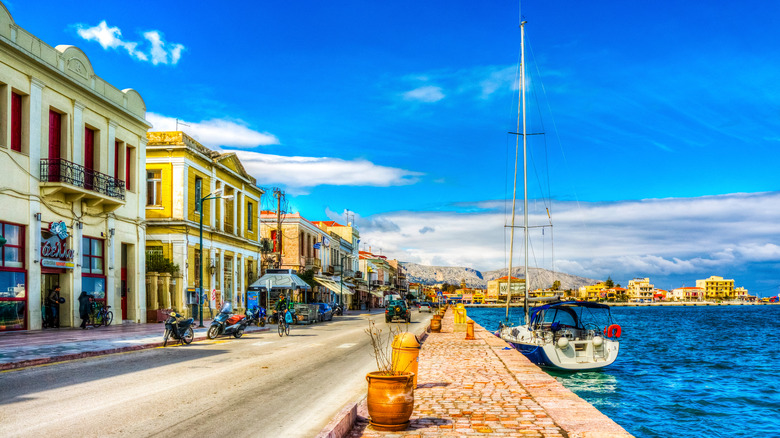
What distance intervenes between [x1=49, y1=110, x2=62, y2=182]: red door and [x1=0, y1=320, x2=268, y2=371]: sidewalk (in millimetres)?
6018

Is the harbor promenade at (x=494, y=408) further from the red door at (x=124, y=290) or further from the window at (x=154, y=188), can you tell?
the window at (x=154, y=188)

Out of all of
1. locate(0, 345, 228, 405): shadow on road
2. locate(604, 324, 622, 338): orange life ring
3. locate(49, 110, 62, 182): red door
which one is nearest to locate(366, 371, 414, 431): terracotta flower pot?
locate(0, 345, 228, 405): shadow on road

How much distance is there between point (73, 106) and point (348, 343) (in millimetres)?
15343

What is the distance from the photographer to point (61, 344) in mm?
18250

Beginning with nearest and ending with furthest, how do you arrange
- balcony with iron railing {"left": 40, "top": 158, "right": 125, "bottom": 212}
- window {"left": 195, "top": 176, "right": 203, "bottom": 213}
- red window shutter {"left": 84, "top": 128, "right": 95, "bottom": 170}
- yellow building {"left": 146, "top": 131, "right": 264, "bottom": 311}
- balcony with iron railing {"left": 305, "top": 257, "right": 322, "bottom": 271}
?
1. balcony with iron railing {"left": 40, "top": 158, "right": 125, "bottom": 212}
2. red window shutter {"left": 84, "top": 128, "right": 95, "bottom": 170}
3. yellow building {"left": 146, "top": 131, "right": 264, "bottom": 311}
4. window {"left": 195, "top": 176, "right": 203, "bottom": 213}
5. balcony with iron railing {"left": 305, "top": 257, "right": 322, "bottom": 271}

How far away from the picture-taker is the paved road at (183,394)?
7906mm

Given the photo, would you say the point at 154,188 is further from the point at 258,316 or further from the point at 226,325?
the point at 226,325

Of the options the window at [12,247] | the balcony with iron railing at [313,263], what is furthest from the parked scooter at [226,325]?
the balcony with iron railing at [313,263]

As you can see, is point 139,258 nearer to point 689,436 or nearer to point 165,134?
point 165,134

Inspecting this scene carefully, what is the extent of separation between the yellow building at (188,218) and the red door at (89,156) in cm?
699

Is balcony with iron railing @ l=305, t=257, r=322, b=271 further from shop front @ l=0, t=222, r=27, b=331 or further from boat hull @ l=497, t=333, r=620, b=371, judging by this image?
boat hull @ l=497, t=333, r=620, b=371

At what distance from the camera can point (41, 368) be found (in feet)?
44.6

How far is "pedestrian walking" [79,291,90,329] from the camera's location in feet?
85.2

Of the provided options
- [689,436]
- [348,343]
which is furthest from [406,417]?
[348,343]
